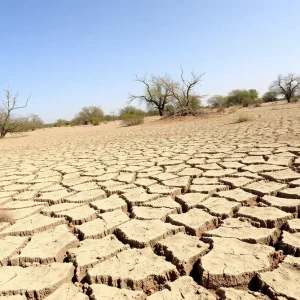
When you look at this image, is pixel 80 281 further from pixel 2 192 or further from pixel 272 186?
pixel 2 192

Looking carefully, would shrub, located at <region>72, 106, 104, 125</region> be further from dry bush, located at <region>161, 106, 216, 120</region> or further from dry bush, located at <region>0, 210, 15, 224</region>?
dry bush, located at <region>0, 210, 15, 224</region>

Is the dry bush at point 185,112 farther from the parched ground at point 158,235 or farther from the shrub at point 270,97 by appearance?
→ the shrub at point 270,97

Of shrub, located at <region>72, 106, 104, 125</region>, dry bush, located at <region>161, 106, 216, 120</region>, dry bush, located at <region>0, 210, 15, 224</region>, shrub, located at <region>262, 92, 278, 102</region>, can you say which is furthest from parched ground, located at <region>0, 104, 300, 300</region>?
shrub, located at <region>262, 92, 278, 102</region>

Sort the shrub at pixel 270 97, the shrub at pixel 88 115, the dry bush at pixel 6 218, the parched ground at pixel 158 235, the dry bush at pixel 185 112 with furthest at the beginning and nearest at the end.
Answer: the shrub at pixel 270 97
the shrub at pixel 88 115
the dry bush at pixel 185 112
the dry bush at pixel 6 218
the parched ground at pixel 158 235

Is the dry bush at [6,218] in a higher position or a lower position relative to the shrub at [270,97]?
lower

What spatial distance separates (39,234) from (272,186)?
5.85ft

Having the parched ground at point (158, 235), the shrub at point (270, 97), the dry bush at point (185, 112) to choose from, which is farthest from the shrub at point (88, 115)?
the parched ground at point (158, 235)

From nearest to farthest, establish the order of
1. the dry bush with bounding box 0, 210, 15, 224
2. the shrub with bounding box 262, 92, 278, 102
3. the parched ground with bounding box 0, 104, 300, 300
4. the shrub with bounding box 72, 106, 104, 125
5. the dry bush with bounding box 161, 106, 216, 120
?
the parched ground with bounding box 0, 104, 300, 300
the dry bush with bounding box 0, 210, 15, 224
the dry bush with bounding box 161, 106, 216, 120
the shrub with bounding box 72, 106, 104, 125
the shrub with bounding box 262, 92, 278, 102

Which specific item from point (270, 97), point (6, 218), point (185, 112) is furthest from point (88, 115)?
point (6, 218)

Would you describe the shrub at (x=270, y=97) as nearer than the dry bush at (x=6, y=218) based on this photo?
No

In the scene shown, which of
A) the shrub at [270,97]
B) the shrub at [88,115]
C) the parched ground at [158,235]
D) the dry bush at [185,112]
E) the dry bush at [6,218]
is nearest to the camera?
the parched ground at [158,235]

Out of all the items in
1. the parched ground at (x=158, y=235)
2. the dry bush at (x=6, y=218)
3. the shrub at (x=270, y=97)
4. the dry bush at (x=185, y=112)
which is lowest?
the parched ground at (x=158, y=235)

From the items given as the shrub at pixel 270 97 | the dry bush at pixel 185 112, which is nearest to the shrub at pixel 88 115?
the dry bush at pixel 185 112

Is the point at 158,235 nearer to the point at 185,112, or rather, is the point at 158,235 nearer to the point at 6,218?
the point at 6,218
